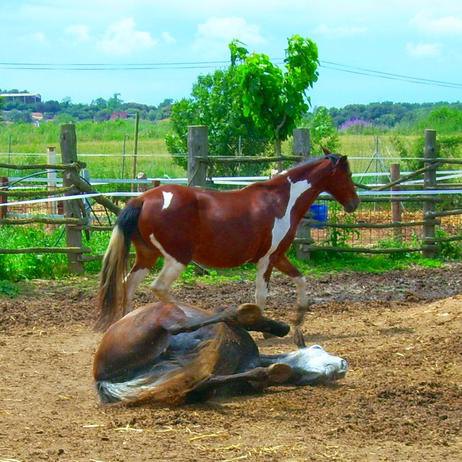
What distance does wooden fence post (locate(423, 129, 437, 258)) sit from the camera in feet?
43.2

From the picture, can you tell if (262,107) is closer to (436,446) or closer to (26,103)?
(436,446)

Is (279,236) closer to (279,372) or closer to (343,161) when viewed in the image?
(343,161)

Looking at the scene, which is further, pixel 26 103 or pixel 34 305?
pixel 26 103

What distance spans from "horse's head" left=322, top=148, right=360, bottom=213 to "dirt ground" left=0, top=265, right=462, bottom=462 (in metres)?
1.15

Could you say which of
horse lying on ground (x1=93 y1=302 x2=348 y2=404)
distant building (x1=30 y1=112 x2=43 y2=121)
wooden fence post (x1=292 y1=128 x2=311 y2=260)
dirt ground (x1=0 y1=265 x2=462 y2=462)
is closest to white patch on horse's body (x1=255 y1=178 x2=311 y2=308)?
A: dirt ground (x1=0 y1=265 x2=462 y2=462)

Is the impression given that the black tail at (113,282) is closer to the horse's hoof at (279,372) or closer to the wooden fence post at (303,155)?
the horse's hoof at (279,372)

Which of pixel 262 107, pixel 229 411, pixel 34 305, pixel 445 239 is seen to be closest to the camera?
pixel 229 411

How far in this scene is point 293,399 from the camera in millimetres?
5605

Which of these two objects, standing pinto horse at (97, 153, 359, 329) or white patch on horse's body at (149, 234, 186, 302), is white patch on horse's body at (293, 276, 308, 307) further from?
white patch on horse's body at (149, 234, 186, 302)

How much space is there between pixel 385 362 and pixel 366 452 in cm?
206

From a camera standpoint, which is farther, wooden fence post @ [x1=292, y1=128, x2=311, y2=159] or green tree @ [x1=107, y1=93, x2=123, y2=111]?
green tree @ [x1=107, y1=93, x2=123, y2=111]

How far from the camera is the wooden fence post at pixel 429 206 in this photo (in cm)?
1316

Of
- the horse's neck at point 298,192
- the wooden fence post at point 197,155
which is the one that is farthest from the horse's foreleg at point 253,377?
the wooden fence post at point 197,155

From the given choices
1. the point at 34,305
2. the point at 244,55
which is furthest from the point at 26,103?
the point at 34,305
